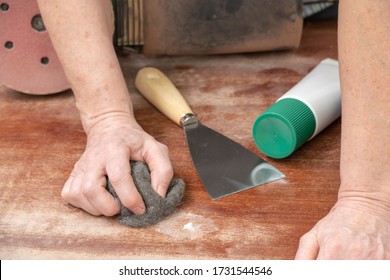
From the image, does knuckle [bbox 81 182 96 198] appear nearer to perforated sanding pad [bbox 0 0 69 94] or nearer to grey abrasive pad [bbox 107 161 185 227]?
grey abrasive pad [bbox 107 161 185 227]

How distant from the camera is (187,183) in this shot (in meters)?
1.12

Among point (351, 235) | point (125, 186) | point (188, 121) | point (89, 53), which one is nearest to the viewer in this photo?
point (351, 235)

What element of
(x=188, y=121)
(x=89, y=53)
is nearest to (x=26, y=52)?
(x=89, y=53)

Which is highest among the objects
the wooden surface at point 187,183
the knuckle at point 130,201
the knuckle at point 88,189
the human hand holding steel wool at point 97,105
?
the human hand holding steel wool at point 97,105

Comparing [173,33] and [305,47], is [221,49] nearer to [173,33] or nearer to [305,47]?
[173,33]

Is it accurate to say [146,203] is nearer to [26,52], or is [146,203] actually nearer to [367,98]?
[367,98]

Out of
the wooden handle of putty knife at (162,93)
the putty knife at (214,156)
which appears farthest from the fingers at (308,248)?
the wooden handle of putty knife at (162,93)

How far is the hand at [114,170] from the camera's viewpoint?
0.99 metres

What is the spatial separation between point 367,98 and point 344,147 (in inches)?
3.4

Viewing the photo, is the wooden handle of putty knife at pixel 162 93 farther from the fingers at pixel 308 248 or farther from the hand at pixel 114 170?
the fingers at pixel 308 248

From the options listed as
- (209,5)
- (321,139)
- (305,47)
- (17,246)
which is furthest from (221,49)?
(17,246)

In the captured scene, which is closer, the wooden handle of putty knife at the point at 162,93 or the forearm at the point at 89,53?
the forearm at the point at 89,53

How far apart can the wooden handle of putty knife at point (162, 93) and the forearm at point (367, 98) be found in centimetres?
41

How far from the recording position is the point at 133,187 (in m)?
0.99
